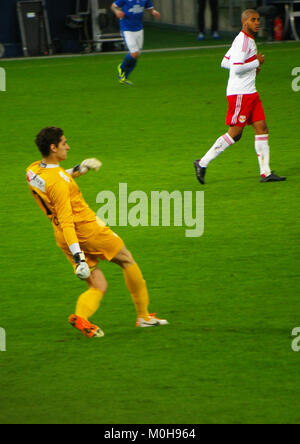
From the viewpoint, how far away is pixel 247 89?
33.2 ft

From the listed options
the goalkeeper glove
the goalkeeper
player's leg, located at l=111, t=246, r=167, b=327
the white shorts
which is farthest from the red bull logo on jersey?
the goalkeeper glove

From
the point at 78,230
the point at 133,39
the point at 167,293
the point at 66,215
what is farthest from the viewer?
the point at 133,39

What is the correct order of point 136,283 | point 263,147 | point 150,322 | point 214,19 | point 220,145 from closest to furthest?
1. point 136,283
2. point 150,322
3. point 263,147
4. point 220,145
5. point 214,19

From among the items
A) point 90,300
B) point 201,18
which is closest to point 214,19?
point 201,18

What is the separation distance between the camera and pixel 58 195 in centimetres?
579

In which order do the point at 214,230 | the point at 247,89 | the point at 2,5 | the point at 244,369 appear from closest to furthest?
the point at 244,369 → the point at 214,230 → the point at 247,89 → the point at 2,5

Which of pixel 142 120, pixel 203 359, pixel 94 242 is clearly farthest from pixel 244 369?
pixel 142 120

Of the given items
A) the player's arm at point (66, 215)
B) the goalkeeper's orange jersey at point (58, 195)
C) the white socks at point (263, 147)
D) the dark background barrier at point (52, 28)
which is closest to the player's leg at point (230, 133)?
the white socks at point (263, 147)

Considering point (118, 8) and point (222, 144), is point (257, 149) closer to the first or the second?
point (222, 144)

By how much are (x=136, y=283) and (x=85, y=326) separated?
482 mm
